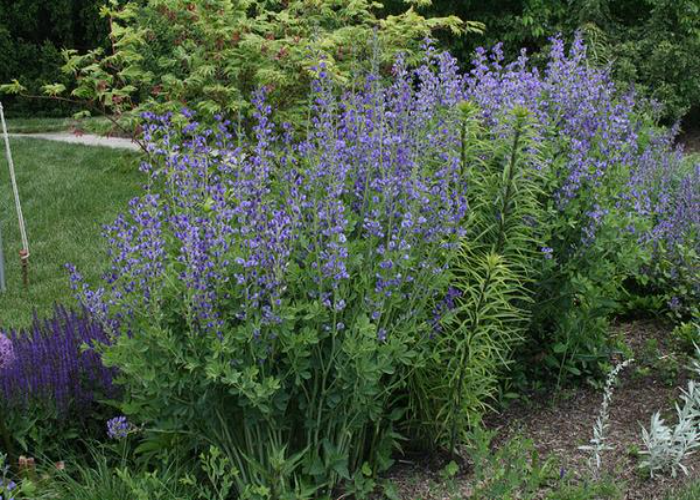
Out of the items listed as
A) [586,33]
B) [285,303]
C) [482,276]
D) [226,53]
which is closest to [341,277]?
[285,303]

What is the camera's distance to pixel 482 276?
135 inches

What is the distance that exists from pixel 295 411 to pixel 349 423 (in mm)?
238

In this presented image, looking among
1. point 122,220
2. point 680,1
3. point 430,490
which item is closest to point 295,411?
point 430,490

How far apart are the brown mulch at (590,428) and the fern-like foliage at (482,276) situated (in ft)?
0.58

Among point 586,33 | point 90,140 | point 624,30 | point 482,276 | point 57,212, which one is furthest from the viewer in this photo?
point 624,30

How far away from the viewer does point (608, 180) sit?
404 cm

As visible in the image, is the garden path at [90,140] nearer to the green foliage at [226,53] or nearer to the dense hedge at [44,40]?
the dense hedge at [44,40]

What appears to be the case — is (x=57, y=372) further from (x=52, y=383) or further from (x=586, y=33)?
(x=586, y=33)

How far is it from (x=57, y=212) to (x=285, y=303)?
5.43m

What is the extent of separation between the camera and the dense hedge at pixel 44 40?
13742 millimetres

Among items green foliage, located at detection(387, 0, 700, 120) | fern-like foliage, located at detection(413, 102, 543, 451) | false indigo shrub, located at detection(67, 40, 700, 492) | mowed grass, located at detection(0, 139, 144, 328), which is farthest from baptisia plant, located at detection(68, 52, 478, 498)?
green foliage, located at detection(387, 0, 700, 120)

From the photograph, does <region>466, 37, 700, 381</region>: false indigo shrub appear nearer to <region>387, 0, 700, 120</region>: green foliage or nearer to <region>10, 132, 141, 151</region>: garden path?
<region>387, 0, 700, 120</region>: green foliage

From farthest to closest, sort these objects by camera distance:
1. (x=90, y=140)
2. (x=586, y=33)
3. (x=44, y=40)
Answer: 1. (x=44, y=40)
2. (x=90, y=140)
3. (x=586, y=33)

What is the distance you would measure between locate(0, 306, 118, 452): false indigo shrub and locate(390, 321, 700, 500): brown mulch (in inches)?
55.2
